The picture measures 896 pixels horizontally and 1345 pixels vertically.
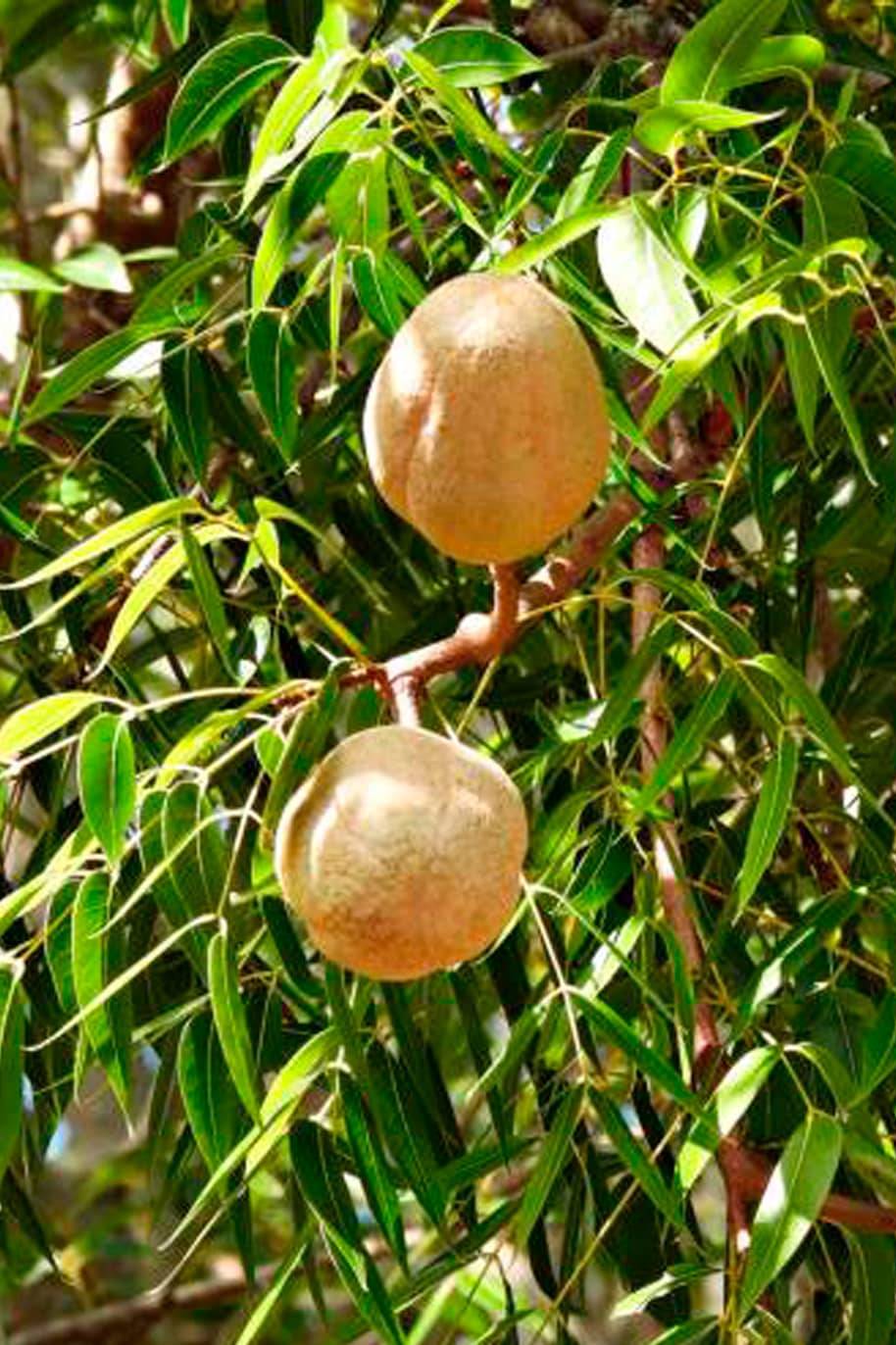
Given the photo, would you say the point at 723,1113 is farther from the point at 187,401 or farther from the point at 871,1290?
the point at 187,401

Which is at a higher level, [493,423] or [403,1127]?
[493,423]

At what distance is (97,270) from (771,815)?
2.45 ft

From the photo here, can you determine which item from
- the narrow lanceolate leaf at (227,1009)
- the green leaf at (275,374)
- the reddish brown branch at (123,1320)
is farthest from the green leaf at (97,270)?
the reddish brown branch at (123,1320)

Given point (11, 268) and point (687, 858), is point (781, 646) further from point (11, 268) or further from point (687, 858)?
point (11, 268)

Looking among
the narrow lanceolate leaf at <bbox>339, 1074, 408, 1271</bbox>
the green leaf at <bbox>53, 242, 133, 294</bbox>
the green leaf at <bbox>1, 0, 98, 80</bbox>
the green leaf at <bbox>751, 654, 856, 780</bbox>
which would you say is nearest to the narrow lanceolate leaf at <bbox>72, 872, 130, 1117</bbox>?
the narrow lanceolate leaf at <bbox>339, 1074, 408, 1271</bbox>

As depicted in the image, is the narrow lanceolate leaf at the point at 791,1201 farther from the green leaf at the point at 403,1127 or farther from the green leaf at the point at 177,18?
the green leaf at the point at 177,18

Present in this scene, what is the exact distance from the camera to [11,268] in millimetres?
1637

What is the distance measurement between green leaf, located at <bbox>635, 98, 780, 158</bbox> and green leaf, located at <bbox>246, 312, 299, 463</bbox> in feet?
0.72

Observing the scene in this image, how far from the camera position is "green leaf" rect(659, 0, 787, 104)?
1197 millimetres

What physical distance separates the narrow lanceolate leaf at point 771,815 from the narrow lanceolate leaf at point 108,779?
0.26 metres

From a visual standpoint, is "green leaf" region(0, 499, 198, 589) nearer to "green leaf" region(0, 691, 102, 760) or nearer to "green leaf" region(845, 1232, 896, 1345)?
"green leaf" region(0, 691, 102, 760)

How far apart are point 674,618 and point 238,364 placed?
530mm

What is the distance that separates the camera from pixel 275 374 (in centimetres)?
132

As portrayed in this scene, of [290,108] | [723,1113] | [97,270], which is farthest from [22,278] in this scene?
[723,1113]
